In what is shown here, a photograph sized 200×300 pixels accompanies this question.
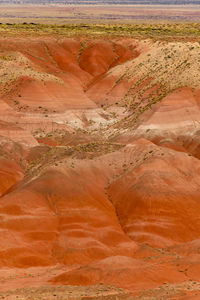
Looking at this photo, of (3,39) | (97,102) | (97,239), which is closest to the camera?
(97,239)

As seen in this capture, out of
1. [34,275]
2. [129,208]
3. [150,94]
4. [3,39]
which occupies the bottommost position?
[34,275]

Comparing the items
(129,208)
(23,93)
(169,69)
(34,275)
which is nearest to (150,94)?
(169,69)

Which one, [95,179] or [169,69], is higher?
[169,69]

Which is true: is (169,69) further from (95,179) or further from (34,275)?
(34,275)

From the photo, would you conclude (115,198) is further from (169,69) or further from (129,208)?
(169,69)

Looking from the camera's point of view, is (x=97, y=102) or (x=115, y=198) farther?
(x=97, y=102)

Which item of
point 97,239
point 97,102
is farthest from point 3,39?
point 97,239

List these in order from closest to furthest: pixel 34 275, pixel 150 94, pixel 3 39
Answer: pixel 34 275, pixel 150 94, pixel 3 39
